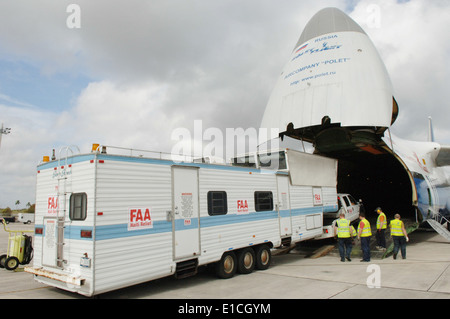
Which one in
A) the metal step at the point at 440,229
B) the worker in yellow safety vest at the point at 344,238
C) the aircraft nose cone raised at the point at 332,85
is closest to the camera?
the worker in yellow safety vest at the point at 344,238

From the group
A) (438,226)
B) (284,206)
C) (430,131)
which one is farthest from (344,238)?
(430,131)

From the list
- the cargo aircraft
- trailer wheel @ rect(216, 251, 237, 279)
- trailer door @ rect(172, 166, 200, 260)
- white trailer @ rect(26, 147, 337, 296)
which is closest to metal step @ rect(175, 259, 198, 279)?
white trailer @ rect(26, 147, 337, 296)

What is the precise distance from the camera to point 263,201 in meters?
10.0

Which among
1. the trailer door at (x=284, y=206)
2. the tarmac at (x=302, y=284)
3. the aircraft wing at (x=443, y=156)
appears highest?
the aircraft wing at (x=443, y=156)

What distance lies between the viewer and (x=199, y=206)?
8062mm

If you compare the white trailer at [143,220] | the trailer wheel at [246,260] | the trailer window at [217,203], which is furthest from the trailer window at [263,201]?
the trailer window at [217,203]

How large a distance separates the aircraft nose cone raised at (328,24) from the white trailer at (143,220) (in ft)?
27.6

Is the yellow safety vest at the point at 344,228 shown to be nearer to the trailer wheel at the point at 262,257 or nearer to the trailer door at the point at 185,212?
the trailer wheel at the point at 262,257

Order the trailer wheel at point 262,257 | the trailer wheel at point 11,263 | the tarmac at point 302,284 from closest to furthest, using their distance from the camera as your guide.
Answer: the tarmac at point 302,284, the trailer wheel at point 262,257, the trailer wheel at point 11,263

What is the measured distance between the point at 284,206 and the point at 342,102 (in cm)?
509

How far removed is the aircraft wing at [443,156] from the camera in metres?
19.5

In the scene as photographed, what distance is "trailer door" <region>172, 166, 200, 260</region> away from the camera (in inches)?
293
